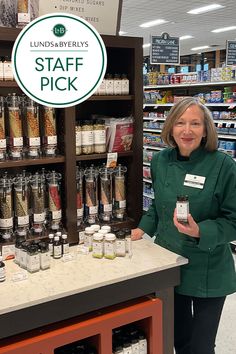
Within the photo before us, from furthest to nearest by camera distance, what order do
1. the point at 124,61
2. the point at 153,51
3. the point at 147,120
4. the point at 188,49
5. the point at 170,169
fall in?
the point at 188,49
the point at 153,51
the point at 147,120
the point at 124,61
the point at 170,169

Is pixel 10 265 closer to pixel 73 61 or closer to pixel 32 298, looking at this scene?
pixel 32 298

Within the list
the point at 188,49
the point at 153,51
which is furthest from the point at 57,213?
the point at 188,49

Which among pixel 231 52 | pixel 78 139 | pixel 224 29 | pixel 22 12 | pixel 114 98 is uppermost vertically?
pixel 224 29

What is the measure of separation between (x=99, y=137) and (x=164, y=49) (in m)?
7.15

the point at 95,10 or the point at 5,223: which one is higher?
the point at 95,10

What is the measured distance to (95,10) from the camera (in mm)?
2625

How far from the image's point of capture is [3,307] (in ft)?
6.12

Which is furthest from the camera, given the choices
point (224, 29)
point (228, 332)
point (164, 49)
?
point (224, 29)

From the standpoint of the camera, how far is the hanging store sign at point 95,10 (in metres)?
2.46

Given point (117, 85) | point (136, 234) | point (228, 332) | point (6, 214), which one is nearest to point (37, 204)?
point (6, 214)

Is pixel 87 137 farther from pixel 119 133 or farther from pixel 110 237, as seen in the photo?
pixel 110 237

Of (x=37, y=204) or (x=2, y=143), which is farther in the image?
(x=37, y=204)

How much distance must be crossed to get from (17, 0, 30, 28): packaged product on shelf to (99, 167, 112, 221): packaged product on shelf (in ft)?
3.26

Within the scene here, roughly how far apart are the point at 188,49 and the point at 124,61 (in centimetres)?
1756
